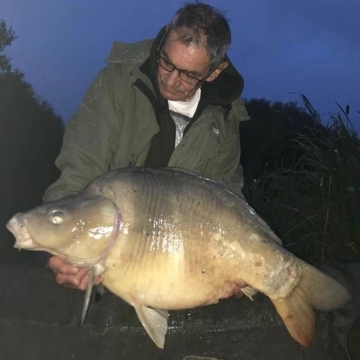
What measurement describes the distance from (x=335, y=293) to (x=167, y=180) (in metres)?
0.74

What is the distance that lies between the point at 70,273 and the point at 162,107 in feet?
3.24

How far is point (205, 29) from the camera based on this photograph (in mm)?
2637

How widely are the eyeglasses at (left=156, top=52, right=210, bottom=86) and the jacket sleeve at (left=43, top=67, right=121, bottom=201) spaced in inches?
9.4

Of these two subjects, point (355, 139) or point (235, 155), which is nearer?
point (235, 155)

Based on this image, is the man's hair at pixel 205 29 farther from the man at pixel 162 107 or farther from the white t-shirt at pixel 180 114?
the white t-shirt at pixel 180 114

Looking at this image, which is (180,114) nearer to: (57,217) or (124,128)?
(124,128)

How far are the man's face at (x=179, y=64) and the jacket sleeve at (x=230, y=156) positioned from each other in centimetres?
37

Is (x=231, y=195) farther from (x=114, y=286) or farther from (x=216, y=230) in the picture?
(x=114, y=286)

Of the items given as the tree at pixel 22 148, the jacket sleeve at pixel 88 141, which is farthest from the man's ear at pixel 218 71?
the tree at pixel 22 148

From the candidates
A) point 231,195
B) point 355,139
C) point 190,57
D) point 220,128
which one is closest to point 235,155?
point 220,128

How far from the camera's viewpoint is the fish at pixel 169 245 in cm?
192

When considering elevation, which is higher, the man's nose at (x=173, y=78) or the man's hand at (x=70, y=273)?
the man's nose at (x=173, y=78)

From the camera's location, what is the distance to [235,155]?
309 centimetres

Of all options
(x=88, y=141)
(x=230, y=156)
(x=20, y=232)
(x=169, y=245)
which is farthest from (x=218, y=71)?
(x=20, y=232)
